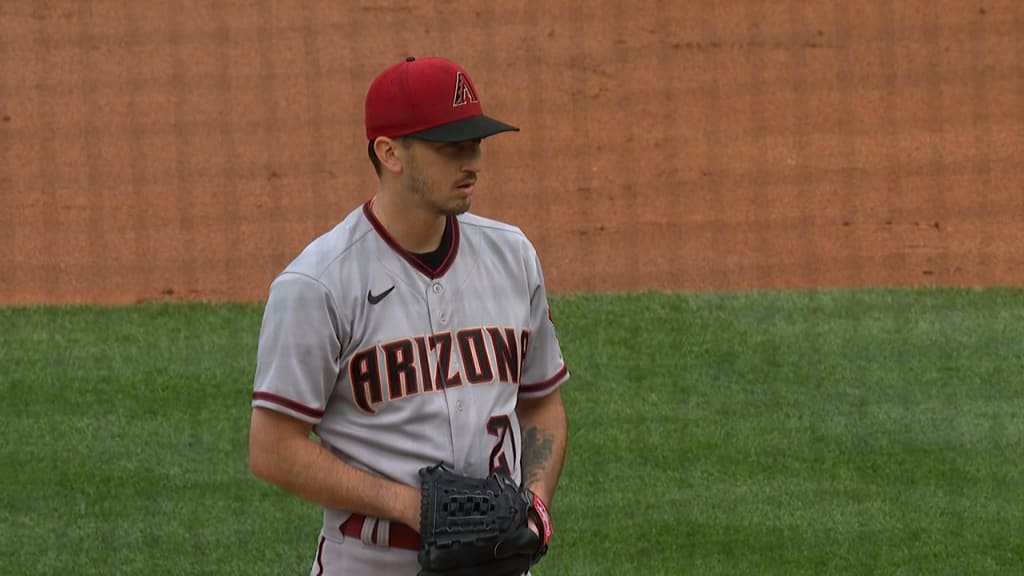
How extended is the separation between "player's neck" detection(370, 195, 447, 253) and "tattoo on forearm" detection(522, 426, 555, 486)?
0.45 meters

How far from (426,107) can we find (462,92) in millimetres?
86

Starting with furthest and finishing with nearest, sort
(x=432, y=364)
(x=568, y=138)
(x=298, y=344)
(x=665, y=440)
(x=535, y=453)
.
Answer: (x=568, y=138) → (x=665, y=440) → (x=535, y=453) → (x=432, y=364) → (x=298, y=344)

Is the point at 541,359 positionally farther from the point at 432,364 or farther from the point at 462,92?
the point at 462,92

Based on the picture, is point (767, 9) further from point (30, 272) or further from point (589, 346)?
point (30, 272)

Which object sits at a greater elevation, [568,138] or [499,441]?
[568,138]

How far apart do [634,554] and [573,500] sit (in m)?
0.55

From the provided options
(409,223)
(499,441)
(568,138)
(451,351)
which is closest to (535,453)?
(499,441)

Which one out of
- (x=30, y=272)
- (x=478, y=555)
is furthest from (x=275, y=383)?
(x=30, y=272)

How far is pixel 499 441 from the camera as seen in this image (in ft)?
9.81

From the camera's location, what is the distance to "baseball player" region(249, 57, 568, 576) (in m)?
2.83

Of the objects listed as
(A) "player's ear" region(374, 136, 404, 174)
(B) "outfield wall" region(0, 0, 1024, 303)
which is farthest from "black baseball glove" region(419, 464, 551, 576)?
(B) "outfield wall" region(0, 0, 1024, 303)

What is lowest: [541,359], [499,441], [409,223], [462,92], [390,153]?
[499,441]

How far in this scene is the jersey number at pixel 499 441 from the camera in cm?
297

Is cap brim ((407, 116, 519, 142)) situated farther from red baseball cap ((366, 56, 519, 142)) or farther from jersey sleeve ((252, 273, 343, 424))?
jersey sleeve ((252, 273, 343, 424))
